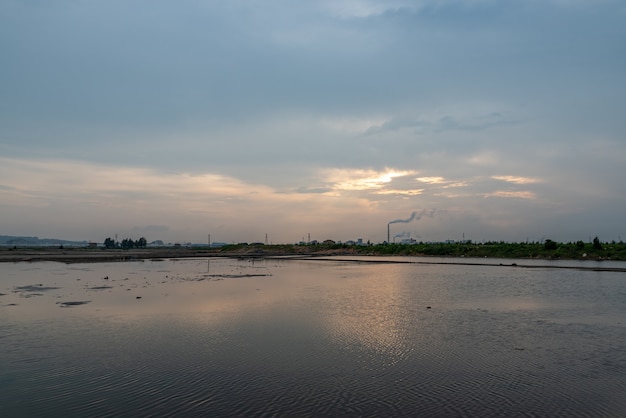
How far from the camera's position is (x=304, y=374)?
11.2 m

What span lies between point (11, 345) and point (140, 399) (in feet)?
24.9

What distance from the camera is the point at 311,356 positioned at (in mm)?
12953

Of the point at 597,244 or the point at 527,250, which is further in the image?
the point at 527,250

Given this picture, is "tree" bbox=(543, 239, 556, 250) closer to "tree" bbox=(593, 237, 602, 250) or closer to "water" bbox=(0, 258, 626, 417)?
"tree" bbox=(593, 237, 602, 250)

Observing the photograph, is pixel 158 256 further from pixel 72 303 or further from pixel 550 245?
pixel 550 245

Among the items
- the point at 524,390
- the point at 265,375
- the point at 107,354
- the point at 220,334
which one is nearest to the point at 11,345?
the point at 107,354

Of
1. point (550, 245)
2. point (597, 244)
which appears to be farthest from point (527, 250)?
point (597, 244)

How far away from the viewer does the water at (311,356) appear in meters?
9.19

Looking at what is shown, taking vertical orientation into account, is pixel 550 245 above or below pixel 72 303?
above

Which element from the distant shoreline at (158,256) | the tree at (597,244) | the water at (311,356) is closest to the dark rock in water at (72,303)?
the water at (311,356)

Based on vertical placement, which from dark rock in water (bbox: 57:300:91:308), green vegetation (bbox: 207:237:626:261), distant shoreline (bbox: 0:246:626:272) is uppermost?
green vegetation (bbox: 207:237:626:261)

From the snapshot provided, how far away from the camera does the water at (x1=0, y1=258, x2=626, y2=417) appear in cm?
919

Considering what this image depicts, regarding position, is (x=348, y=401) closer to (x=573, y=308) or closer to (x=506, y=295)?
(x=573, y=308)

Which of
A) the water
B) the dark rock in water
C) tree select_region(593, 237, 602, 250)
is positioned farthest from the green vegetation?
the dark rock in water
